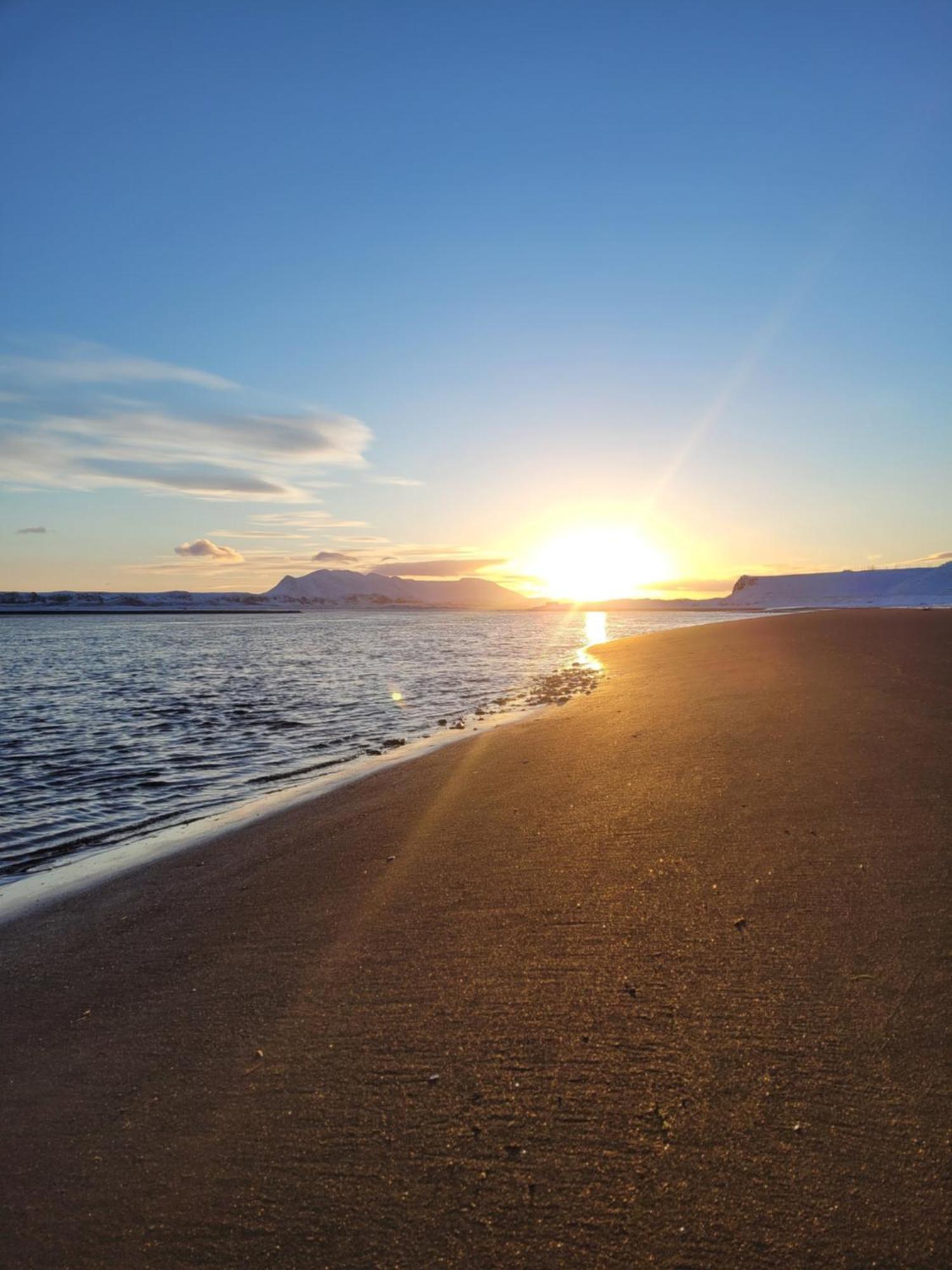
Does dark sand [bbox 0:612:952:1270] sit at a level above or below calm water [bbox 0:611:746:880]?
above

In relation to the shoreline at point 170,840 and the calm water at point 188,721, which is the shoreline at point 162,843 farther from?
the calm water at point 188,721

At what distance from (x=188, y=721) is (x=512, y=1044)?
48.1ft

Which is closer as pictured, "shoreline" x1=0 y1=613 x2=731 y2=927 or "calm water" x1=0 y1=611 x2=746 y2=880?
"shoreline" x1=0 y1=613 x2=731 y2=927

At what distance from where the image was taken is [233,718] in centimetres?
1666

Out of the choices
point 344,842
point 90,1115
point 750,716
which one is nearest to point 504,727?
point 750,716

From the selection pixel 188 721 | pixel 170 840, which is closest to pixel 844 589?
pixel 188 721

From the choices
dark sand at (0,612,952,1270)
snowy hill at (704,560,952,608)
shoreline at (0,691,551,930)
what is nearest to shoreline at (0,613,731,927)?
shoreline at (0,691,551,930)

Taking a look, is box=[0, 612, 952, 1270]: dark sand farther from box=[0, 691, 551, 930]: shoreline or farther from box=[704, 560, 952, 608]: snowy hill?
box=[704, 560, 952, 608]: snowy hill

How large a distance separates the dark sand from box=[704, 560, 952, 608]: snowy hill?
10478 cm

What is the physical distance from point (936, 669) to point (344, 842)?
11.8 metres

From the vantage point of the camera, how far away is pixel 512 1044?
3318 millimetres

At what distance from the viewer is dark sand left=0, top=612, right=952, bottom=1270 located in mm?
2436

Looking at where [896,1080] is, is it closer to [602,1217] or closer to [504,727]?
[602,1217]

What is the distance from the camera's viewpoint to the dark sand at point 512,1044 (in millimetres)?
2436
